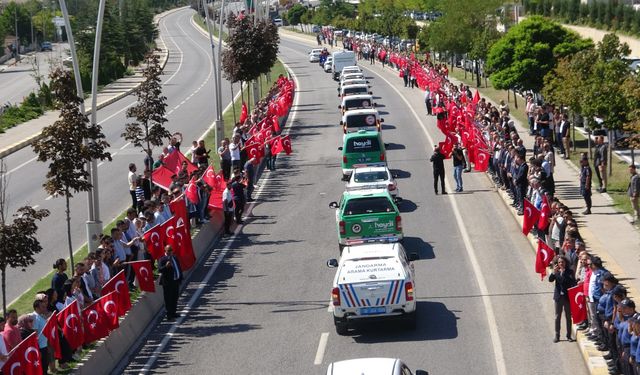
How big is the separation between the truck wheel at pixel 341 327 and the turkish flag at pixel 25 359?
18.1 ft

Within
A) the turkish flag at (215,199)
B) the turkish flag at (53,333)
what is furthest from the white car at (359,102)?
the turkish flag at (53,333)

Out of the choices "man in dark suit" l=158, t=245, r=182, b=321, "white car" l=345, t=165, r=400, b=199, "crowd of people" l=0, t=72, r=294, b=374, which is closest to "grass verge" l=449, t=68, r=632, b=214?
"white car" l=345, t=165, r=400, b=199

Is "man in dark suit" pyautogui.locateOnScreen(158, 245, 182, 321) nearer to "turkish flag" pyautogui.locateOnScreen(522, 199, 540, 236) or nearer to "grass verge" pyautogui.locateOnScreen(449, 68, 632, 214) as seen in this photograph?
"turkish flag" pyautogui.locateOnScreen(522, 199, 540, 236)

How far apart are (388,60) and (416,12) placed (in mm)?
60995

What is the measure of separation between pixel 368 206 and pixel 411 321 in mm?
6358

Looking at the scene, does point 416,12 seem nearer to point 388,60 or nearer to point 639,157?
point 388,60

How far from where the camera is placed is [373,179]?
33500 millimetres

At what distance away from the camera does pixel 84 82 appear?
271 feet

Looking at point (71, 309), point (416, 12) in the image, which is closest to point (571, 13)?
point (71, 309)

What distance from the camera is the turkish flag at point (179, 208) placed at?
2788 centimetres

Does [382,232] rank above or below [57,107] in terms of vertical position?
below

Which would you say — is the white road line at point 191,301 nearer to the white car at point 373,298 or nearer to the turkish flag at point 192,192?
the turkish flag at point 192,192

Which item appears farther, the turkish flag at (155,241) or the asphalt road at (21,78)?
the asphalt road at (21,78)

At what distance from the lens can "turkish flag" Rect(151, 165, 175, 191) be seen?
33.8m
